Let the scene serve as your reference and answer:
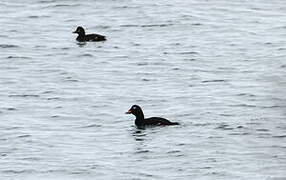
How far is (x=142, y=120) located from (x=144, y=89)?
5.61m

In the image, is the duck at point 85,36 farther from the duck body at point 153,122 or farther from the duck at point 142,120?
the duck body at point 153,122

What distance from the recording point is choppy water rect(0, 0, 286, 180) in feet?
108

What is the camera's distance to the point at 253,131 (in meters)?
35.8

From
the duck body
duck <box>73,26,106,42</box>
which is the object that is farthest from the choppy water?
duck <box>73,26,106,42</box>

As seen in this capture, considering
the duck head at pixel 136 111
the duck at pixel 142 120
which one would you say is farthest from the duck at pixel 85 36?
the duck head at pixel 136 111

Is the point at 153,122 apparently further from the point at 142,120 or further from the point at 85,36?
the point at 85,36

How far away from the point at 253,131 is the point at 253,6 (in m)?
25.7

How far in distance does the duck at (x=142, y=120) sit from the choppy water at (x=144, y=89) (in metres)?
0.23

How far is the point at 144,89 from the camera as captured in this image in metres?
43.4

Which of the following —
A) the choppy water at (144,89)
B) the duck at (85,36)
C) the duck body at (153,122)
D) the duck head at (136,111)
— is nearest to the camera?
the choppy water at (144,89)

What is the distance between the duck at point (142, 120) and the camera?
3712cm

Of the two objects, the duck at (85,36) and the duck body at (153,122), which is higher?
the duck at (85,36)

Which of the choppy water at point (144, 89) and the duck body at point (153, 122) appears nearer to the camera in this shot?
the choppy water at point (144, 89)

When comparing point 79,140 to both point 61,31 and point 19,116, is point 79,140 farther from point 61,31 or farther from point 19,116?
point 61,31
